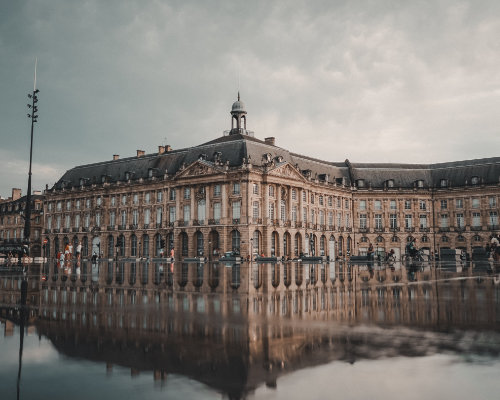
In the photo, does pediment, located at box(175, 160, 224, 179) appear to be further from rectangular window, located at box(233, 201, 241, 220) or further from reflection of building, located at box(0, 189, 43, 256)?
reflection of building, located at box(0, 189, 43, 256)

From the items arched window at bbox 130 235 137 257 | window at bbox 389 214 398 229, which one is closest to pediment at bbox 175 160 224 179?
arched window at bbox 130 235 137 257

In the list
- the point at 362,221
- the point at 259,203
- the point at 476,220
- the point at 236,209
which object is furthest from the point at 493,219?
the point at 236,209

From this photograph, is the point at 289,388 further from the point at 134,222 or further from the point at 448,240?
the point at 448,240

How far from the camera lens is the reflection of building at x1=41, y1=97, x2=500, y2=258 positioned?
66625 mm

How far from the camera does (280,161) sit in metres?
69.5

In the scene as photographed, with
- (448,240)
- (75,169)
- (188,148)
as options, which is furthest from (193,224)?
(448,240)

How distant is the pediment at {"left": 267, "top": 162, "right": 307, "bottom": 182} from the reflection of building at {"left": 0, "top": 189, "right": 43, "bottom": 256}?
59.5 meters

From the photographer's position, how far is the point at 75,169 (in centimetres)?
9338

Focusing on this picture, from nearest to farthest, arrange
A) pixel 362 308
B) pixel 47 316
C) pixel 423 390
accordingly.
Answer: pixel 423 390 → pixel 47 316 → pixel 362 308

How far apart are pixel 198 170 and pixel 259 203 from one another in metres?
10.2

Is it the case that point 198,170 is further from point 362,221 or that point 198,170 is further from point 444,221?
point 444,221

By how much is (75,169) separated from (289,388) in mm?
95036

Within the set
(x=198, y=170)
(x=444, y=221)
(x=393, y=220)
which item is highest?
(x=198, y=170)

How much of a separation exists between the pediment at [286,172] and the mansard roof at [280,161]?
4.47ft
